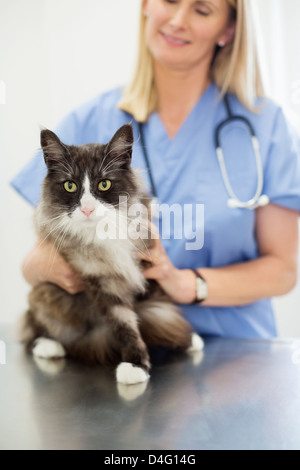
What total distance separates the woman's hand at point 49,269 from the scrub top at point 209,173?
0.46 feet

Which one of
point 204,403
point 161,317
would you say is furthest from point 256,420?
point 161,317

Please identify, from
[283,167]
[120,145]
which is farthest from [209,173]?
[120,145]

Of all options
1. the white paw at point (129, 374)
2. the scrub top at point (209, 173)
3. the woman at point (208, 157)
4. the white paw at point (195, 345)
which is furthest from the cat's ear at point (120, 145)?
the white paw at point (195, 345)

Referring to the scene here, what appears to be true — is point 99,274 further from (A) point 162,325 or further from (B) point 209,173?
(B) point 209,173

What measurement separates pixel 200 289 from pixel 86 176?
0.47m

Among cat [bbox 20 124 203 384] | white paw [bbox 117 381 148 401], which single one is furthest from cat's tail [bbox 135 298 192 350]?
white paw [bbox 117 381 148 401]

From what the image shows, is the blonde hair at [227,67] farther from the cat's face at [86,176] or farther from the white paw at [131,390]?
the white paw at [131,390]

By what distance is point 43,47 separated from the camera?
31.5 inches

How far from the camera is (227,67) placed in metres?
0.97

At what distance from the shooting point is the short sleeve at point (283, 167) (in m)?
1.04

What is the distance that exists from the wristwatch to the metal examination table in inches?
4.5

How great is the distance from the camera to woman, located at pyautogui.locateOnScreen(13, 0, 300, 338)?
84cm

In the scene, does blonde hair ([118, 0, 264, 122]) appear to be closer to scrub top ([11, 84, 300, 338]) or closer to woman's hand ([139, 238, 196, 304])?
scrub top ([11, 84, 300, 338])

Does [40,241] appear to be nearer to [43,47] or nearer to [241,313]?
[43,47]
